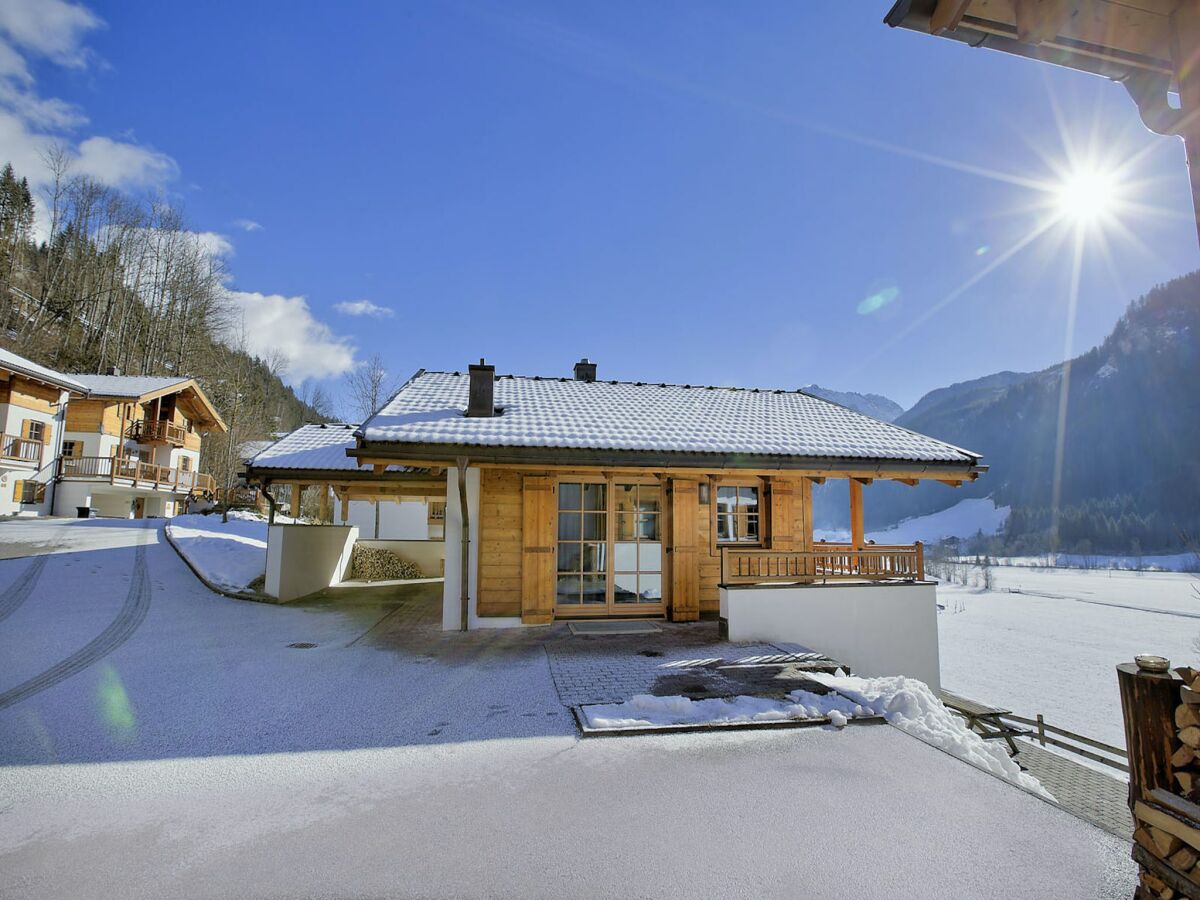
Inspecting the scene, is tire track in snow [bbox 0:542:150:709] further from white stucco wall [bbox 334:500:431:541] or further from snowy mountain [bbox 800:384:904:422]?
snowy mountain [bbox 800:384:904:422]

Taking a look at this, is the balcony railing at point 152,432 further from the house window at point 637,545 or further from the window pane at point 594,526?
the house window at point 637,545

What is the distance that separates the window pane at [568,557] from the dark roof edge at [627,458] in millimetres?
1470

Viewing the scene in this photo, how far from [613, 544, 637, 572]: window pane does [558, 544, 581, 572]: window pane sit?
1.81ft

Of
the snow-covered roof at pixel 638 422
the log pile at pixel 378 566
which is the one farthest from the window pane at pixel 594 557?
the log pile at pixel 378 566

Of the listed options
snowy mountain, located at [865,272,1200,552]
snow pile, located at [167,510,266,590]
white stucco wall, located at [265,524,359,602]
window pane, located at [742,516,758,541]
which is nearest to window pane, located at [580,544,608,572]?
window pane, located at [742,516,758,541]

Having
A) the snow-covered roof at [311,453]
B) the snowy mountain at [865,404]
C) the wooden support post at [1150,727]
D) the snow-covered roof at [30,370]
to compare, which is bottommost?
the wooden support post at [1150,727]

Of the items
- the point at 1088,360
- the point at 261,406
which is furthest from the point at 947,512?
the point at 261,406

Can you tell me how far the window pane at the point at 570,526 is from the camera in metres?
8.05

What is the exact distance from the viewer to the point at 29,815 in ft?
9.22

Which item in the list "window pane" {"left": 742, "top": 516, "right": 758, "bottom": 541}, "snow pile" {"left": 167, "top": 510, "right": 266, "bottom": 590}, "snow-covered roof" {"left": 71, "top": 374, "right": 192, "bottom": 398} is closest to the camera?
"window pane" {"left": 742, "top": 516, "right": 758, "bottom": 541}

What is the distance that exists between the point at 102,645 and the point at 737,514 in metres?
8.19

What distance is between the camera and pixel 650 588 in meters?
8.33

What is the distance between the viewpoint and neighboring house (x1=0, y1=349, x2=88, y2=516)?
18.8 m

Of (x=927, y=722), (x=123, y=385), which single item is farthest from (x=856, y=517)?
(x=123, y=385)
